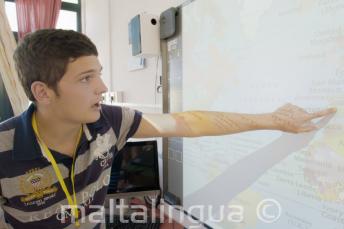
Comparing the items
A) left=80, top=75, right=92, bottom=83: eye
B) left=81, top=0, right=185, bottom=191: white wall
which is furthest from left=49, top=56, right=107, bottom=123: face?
left=81, top=0, right=185, bottom=191: white wall

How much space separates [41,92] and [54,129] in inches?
6.0

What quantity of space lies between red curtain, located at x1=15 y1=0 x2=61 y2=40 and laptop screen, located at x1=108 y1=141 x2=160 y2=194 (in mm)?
2066

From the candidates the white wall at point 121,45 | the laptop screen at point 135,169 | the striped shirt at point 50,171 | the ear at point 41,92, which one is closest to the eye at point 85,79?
the ear at point 41,92

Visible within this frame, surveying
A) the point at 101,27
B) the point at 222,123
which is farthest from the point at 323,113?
the point at 101,27

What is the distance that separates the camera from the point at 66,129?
3.41 feet

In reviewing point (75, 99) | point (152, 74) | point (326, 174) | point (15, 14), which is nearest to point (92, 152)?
point (75, 99)

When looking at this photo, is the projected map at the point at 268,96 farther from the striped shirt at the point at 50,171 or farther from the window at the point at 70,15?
the window at the point at 70,15

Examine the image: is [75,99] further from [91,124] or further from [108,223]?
[108,223]

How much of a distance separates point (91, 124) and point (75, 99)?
0.19 metres

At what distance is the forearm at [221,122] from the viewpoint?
3.64 feet

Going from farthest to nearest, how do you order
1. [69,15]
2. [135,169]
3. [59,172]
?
[69,15] < [135,169] < [59,172]

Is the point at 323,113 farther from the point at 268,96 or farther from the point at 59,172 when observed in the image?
the point at 59,172

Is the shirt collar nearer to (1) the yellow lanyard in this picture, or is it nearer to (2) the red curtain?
(1) the yellow lanyard

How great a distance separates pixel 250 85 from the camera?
130 centimetres
